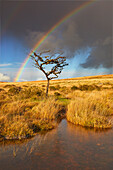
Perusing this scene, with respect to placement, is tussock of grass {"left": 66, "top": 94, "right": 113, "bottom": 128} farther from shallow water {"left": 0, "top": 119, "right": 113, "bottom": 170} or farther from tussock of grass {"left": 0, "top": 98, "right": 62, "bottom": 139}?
tussock of grass {"left": 0, "top": 98, "right": 62, "bottom": 139}

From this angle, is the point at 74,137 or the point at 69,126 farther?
the point at 69,126

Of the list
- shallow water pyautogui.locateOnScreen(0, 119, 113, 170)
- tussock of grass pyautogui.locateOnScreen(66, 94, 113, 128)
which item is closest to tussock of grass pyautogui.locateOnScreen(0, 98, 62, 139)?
shallow water pyautogui.locateOnScreen(0, 119, 113, 170)

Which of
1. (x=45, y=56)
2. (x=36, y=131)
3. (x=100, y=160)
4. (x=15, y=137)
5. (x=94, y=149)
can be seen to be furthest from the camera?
(x=45, y=56)

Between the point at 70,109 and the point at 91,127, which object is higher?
the point at 70,109

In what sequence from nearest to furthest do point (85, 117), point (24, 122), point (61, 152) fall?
point (61, 152)
point (24, 122)
point (85, 117)

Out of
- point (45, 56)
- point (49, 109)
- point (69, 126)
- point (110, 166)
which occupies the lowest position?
point (110, 166)

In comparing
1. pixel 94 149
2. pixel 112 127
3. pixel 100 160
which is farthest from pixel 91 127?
pixel 100 160

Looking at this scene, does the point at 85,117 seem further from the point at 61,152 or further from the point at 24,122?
the point at 61,152

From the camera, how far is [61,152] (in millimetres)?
5172

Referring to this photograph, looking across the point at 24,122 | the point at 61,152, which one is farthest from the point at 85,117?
the point at 61,152

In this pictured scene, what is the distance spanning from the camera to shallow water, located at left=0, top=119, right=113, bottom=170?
4.40 meters

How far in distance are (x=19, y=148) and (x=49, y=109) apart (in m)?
4.15

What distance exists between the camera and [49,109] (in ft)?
31.1

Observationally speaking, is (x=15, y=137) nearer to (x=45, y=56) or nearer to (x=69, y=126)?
(x=69, y=126)
